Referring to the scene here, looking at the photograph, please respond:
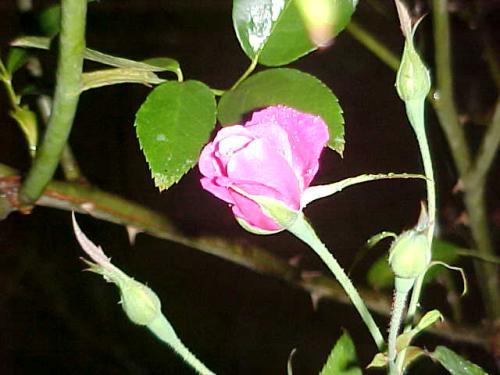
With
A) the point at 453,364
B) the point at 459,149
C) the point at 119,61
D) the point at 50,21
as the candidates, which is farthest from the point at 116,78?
the point at 459,149

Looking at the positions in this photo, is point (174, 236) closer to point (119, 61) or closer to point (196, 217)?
point (119, 61)

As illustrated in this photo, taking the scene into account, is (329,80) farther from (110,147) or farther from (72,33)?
(72,33)

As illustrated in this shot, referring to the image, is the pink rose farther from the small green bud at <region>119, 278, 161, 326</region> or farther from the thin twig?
the thin twig

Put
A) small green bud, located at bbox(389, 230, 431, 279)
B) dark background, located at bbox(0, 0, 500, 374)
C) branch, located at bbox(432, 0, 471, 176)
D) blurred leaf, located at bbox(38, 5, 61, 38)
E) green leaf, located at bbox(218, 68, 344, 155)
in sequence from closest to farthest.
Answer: small green bud, located at bbox(389, 230, 431, 279) → green leaf, located at bbox(218, 68, 344, 155) → blurred leaf, located at bbox(38, 5, 61, 38) → branch, located at bbox(432, 0, 471, 176) → dark background, located at bbox(0, 0, 500, 374)

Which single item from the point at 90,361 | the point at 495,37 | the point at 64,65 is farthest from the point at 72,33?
the point at 495,37

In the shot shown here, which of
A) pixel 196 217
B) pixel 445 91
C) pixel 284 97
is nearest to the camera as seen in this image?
pixel 284 97

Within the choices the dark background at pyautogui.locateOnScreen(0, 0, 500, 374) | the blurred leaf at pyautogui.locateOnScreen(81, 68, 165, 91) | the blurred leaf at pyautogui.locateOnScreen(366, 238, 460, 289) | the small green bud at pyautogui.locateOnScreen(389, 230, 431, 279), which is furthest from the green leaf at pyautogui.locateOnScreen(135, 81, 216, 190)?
the dark background at pyautogui.locateOnScreen(0, 0, 500, 374)
